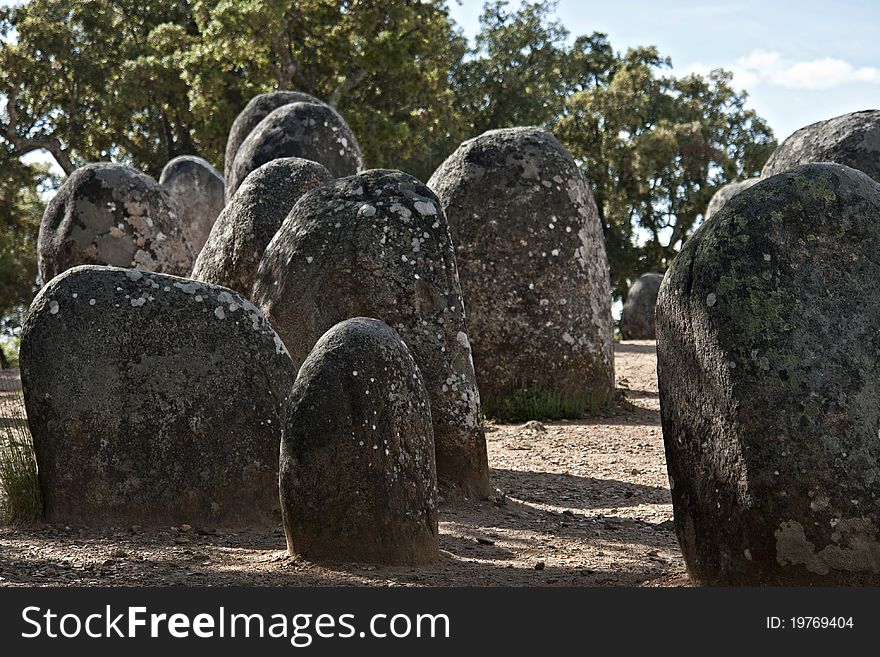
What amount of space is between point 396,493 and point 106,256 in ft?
27.5

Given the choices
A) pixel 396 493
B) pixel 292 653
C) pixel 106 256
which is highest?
pixel 106 256

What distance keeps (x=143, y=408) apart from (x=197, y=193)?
513 inches

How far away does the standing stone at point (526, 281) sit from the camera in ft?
33.3

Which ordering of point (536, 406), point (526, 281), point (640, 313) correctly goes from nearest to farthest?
point (536, 406)
point (526, 281)
point (640, 313)

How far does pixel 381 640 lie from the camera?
139 inches

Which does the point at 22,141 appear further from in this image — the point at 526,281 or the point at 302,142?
the point at 526,281

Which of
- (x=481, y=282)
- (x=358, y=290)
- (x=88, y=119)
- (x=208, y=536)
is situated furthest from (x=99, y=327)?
(x=88, y=119)

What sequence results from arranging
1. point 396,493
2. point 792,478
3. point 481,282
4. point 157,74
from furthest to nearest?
point 157,74
point 481,282
point 396,493
point 792,478

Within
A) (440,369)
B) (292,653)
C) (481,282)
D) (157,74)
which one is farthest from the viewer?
(157,74)

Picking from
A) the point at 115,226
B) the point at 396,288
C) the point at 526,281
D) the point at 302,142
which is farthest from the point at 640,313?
the point at 396,288

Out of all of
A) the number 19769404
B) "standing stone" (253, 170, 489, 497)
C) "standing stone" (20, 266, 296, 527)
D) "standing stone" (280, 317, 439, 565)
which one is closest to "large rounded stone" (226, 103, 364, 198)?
"standing stone" (253, 170, 489, 497)

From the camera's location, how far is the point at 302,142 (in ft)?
44.9

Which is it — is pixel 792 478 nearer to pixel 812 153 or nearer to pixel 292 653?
pixel 292 653

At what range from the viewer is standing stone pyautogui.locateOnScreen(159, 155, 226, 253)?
17844 millimetres
